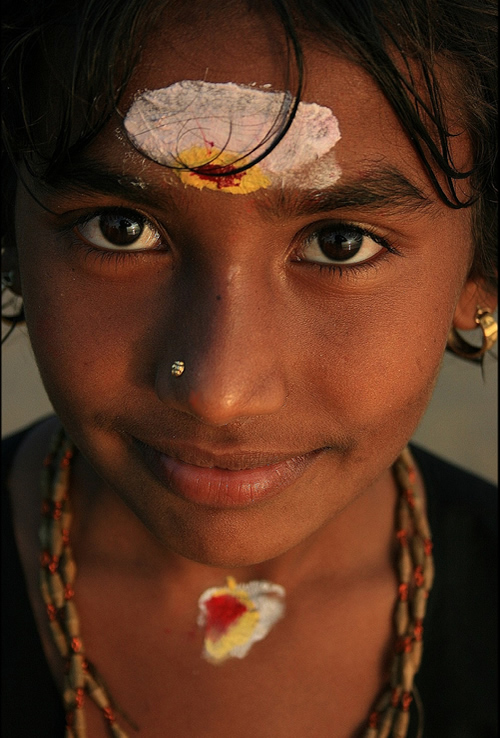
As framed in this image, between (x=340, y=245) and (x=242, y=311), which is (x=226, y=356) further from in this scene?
(x=340, y=245)

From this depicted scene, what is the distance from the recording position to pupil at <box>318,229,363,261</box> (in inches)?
48.2

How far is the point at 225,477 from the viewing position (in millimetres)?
1309

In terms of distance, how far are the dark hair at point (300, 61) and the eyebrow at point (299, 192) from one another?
0.13 ft

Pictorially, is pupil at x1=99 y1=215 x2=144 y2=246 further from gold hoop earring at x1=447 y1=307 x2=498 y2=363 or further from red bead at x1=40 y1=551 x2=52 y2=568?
red bead at x1=40 y1=551 x2=52 y2=568

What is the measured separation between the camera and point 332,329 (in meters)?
1.19

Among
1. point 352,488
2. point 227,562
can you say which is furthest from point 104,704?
point 352,488

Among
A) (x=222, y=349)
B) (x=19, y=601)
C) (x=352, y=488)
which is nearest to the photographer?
(x=222, y=349)

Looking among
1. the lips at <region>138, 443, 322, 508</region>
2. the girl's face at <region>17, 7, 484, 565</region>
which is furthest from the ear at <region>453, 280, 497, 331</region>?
the lips at <region>138, 443, 322, 508</region>

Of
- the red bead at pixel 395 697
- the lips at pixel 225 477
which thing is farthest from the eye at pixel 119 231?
the red bead at pixel 395 697

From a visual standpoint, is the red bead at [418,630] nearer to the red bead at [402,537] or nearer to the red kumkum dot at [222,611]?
the red bead at [402,537]

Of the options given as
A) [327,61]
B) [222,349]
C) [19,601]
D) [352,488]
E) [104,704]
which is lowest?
[104,704]

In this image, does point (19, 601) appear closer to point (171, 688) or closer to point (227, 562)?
point (171, 688)

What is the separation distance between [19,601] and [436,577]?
87 cm

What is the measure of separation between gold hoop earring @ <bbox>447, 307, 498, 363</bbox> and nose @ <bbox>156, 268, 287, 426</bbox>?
519 mm
